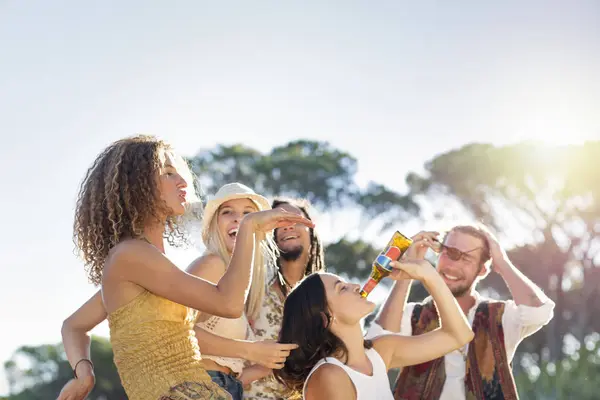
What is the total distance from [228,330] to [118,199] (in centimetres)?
130

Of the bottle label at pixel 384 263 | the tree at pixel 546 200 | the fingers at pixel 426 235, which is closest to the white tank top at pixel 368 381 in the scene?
the bottle label at pixel 384 263

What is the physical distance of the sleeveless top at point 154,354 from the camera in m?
2.95

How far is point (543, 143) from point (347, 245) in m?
7.99

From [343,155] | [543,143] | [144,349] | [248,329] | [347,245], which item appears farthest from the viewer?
[343,155]

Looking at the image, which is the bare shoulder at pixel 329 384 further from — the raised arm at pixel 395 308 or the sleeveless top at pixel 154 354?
the raised arm at pixel 395 308

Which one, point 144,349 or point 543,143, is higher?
point 144,349

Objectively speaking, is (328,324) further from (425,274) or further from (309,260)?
(309,260)

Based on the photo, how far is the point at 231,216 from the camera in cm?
461

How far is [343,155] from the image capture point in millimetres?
34719

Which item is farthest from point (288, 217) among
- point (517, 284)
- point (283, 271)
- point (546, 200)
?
point (546, 200)

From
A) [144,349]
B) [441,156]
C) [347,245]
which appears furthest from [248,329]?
[441,156]

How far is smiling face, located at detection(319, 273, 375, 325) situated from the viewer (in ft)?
12.4

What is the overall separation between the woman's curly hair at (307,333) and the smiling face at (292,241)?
1367 mm

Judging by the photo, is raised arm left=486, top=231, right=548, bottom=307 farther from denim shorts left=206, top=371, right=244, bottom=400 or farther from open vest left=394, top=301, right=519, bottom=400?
denim shorts left=206, top=371, right=244, bottom=400
